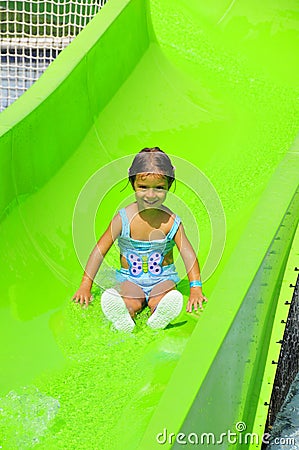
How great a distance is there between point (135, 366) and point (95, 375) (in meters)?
0.12

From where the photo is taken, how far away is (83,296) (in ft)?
8.08

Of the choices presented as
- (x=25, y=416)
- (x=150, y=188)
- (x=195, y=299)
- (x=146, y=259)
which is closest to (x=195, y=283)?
(x=195, y=299)

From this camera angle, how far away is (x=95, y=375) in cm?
220

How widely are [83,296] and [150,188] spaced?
392 millimetres

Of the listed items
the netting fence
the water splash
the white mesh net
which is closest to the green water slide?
the water splash

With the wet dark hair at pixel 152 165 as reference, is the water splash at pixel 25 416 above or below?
below

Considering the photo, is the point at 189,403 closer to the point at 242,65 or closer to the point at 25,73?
the point at 242,65

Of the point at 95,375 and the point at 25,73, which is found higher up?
the point at 95,375

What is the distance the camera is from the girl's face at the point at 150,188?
2414 mm

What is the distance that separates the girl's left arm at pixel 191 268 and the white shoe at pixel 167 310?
0.20 feet

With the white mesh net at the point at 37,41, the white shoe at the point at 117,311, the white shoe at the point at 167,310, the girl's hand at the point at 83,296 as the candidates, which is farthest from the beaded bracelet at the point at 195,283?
the white mesh net at the point at 37,41

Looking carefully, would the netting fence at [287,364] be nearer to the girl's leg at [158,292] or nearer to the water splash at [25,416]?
the girl's leg at [158,292]

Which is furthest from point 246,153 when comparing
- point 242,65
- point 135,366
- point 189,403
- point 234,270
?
point 189,403

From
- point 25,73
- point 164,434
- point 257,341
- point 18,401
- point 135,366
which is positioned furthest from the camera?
point 25,73
